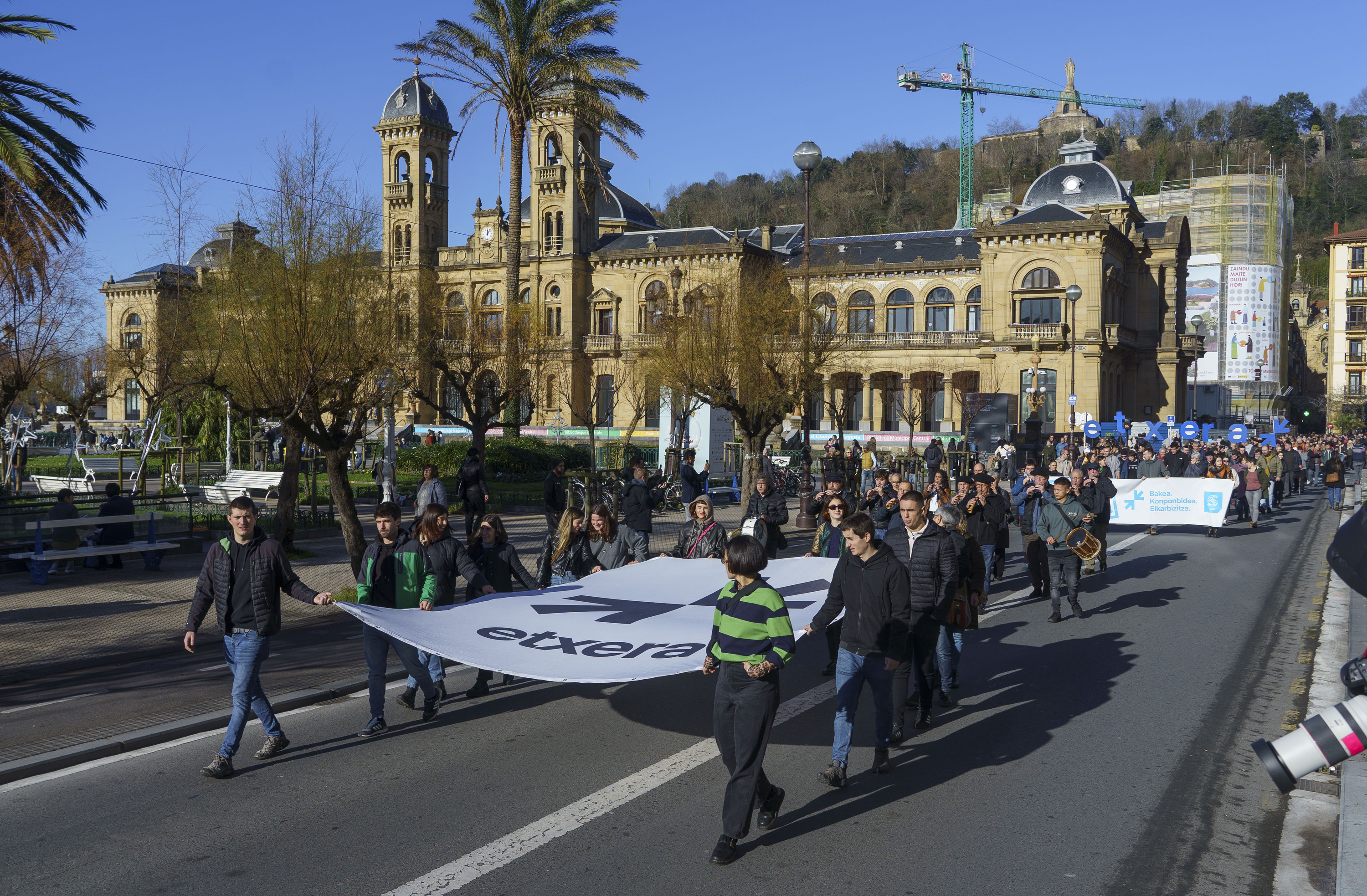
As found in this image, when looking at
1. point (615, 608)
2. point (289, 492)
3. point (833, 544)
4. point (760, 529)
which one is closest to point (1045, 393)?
point (289, 492)

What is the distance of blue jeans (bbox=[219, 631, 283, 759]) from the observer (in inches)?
281

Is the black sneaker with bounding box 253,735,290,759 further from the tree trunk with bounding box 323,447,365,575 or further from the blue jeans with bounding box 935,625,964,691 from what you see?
the tree trunk with bounding box 323,447,365,575

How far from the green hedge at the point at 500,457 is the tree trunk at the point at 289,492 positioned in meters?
14.5

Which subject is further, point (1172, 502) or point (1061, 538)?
point (1172, 502)

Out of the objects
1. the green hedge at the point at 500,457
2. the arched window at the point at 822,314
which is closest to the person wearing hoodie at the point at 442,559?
the arched window at the point at 822,314

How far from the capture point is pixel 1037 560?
14.9 m

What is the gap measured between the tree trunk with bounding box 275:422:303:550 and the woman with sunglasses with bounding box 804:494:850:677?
9.01 m

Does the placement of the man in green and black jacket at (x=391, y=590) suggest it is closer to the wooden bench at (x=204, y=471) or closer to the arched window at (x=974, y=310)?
the wooden bench at (x=204, y=471)

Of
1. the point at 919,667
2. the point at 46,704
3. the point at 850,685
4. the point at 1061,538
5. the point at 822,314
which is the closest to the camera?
the point at 850,685

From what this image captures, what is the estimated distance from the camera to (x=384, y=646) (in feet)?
26.6

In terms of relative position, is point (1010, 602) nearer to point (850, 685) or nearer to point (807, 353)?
point (850, 685)

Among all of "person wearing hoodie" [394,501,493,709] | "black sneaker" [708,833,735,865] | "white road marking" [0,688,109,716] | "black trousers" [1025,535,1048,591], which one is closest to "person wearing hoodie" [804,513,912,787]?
"black sneaker" [708,833,735,865]

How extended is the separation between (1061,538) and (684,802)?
775 centimetres

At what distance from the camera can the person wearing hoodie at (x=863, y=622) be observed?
6.76 metres
